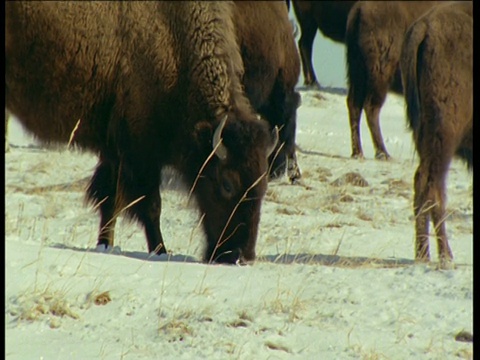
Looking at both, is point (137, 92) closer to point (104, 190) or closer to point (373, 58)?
point (104, 190)

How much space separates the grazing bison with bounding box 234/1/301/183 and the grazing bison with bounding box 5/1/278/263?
8.63 ft

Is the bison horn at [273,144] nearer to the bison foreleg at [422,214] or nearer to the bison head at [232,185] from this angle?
the bison head at [232,185]

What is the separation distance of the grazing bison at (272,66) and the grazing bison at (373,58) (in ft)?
8.07

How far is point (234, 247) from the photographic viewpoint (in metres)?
6.93

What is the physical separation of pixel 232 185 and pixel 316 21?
1235 cm

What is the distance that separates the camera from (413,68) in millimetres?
8000

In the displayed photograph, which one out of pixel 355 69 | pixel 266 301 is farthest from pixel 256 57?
pixel 266 301

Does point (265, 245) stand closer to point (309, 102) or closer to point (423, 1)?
point (423, 1)

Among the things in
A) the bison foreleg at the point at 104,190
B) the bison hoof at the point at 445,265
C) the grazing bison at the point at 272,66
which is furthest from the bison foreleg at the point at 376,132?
the bison hoof at the point at 445,265

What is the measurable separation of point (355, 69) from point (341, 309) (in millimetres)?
8993

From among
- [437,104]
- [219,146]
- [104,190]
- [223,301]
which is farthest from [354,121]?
[223,301]

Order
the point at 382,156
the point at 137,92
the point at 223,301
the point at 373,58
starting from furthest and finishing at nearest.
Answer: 1. the point at 373,58
2. the point at 382,156
3. the point at 137,92
4. the point at 223,301

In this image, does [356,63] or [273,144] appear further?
[356,63]

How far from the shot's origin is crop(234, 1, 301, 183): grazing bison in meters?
10.6
